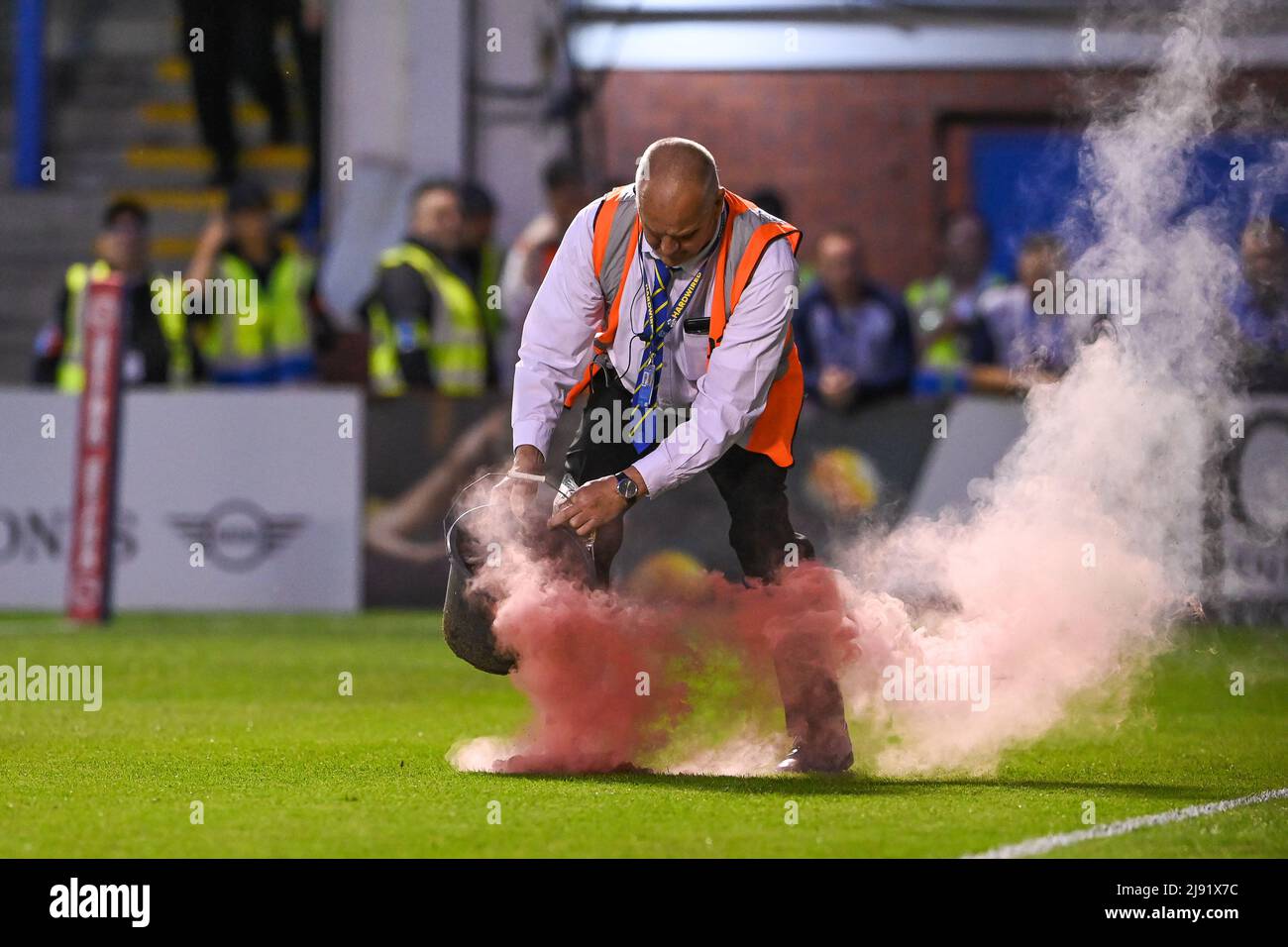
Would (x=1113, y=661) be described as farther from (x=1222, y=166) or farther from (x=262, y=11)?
(x=262, y=11)

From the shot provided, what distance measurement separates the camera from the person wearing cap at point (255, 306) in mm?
15156

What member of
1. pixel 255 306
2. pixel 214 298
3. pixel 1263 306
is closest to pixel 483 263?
pixel 255 306

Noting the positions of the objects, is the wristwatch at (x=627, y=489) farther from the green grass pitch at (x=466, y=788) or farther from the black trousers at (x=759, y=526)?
the green grass pitch at (x=466, y=788)

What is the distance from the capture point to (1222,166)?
50.6 ft

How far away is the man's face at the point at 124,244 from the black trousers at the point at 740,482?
8348 mm

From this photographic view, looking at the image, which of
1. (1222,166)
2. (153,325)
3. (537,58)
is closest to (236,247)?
(153,325)

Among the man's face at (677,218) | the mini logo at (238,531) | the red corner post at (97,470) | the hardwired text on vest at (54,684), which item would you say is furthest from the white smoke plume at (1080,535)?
the mini logo at (238,531)

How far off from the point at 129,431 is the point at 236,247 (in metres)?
1.66

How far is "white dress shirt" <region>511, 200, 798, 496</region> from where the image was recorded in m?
6.84

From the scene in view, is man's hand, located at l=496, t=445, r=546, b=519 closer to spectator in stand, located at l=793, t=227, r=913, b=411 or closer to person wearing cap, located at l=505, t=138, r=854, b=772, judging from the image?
person wearing cap, located at l=505, t=138, r=854, b=772

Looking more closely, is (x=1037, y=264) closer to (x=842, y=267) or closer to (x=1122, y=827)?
(x=842, y=267)

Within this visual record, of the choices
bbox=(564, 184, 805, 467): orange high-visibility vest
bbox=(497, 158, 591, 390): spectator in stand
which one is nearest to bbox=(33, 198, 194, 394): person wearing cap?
bbox=(497, 158, 591, 390): spectator in stand
